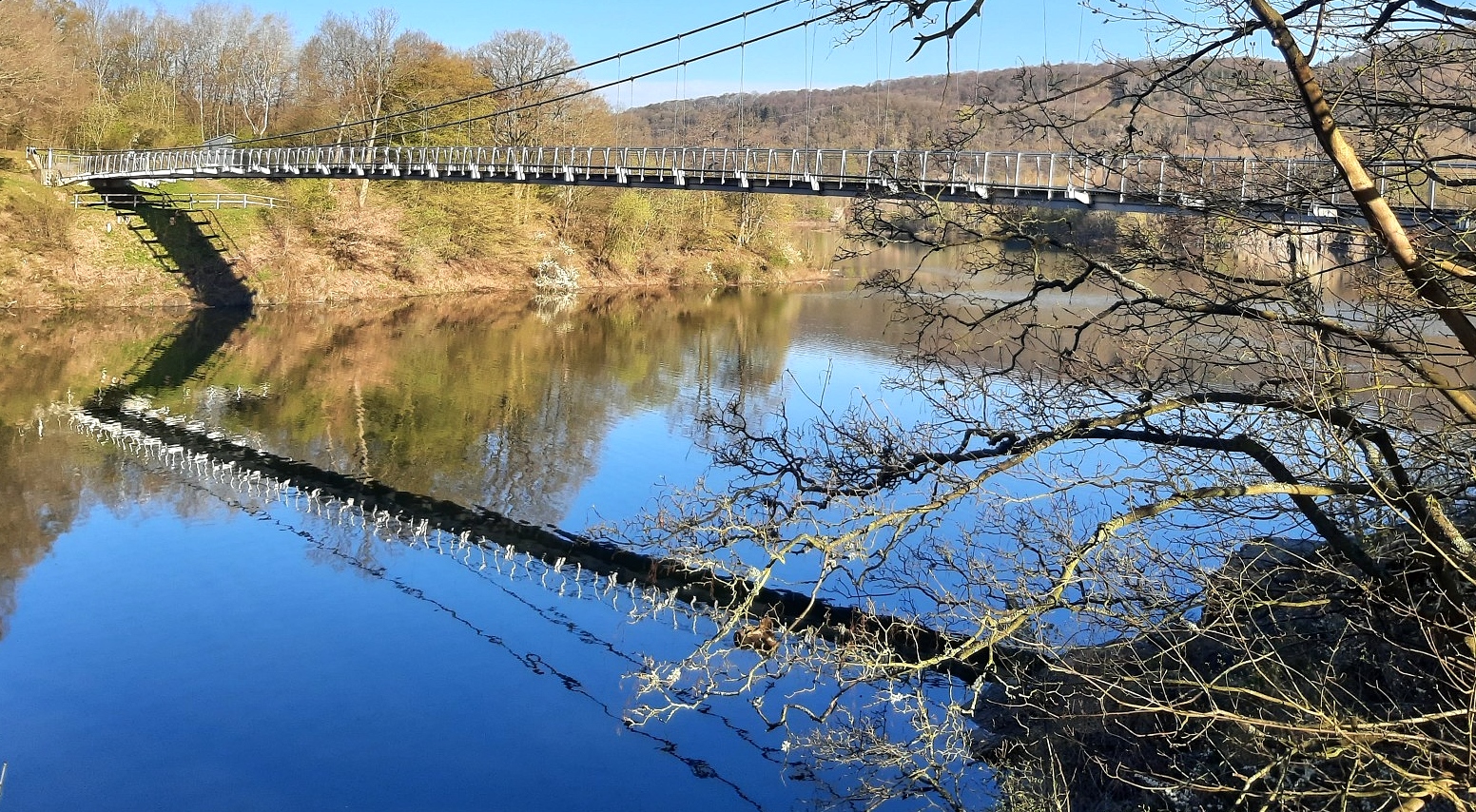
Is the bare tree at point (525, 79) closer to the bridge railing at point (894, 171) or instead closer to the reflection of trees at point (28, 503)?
the bridge railing at point (894, 171)

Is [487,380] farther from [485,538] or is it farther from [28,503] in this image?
[485,538]

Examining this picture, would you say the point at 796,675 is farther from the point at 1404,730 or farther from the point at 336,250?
the point at 336,250

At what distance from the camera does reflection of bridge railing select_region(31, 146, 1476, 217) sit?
5453 mm

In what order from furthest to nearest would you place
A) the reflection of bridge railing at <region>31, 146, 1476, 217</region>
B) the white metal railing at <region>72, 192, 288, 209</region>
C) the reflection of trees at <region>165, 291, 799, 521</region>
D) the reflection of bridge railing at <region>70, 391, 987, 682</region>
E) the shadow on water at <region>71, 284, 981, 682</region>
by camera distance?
the white metal railing at <region>72, 192, 288, 209</region> < the reflection of trees at <region>165, 291, 799, 521</region> < the reflection of bridge railing at <region>70, 391, 987, 682</region> < the shadow on water at <region>71, 284, 981, 682</region> < the reflection of bridge railing at <region>31, 146, 1476, 217</region>

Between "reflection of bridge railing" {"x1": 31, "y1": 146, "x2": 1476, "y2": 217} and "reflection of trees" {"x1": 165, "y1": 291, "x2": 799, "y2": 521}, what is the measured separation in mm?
3411

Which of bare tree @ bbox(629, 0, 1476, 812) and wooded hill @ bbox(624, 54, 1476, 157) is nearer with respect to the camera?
bare tree @ bbox(629, 0, 1476, 812)

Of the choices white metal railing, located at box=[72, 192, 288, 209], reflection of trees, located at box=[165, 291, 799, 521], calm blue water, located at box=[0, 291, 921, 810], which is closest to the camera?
calm blue water, located at box=[0, 291, 921, 810]

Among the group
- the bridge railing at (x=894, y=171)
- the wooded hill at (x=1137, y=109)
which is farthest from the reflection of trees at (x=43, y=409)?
the wooded hill at (x=1137, y=109)

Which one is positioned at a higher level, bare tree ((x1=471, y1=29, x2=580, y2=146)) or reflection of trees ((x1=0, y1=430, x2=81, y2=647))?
bare tree ((x1=471, y1=29, x2=580, y2=146))

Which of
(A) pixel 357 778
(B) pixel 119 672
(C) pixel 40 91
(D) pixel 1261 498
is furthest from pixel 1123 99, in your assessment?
(C) pixel 40 91

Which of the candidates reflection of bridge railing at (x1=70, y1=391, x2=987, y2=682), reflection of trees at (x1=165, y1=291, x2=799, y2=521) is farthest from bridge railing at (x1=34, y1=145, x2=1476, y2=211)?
reflection of trees at (x1=165, y1=291, x2=799, y2=521)

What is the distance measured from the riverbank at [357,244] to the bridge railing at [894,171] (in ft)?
5.01

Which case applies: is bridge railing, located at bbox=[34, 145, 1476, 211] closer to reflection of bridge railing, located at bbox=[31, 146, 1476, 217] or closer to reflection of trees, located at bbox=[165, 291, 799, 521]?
reflection of bridge railing, located at bbox=[31, 146, 1476, 217]

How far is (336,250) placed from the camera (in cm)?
3194
